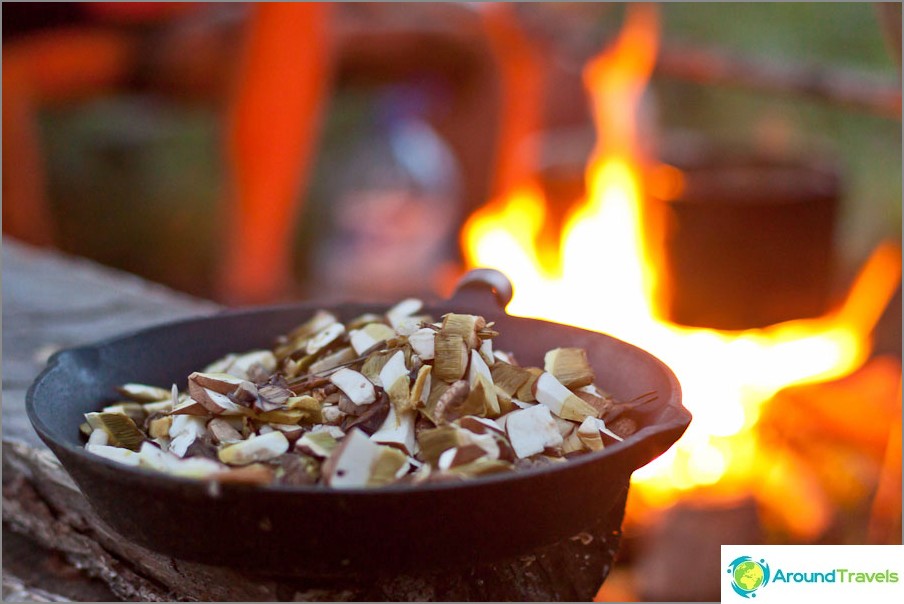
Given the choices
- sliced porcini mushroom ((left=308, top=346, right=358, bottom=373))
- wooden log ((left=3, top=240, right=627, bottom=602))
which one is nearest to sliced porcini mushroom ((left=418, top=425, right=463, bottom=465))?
wooden log ((left=3, top=240, right=627, bottom=602))

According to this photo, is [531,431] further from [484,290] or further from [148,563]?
[148,563]

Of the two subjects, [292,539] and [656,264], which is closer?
[292,539]

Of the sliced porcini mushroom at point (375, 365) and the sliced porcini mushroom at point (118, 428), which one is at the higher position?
the sliced porcini mushroom at point (375, 365)

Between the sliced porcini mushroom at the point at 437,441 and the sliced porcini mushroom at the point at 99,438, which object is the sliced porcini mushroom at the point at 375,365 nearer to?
the sliced porcini mushroom at the point at 437,441

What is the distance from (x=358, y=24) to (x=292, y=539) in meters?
3.24

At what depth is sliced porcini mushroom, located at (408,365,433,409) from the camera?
0.86 meters

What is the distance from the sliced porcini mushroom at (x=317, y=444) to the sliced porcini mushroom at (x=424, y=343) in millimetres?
142

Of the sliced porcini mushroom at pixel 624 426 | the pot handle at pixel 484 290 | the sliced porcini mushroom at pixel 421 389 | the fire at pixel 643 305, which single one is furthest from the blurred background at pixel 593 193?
the sliced porcini mushroom at pixel 421 389

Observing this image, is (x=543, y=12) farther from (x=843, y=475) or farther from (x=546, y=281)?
(x=843, y=475)

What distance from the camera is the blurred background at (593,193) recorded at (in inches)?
84.0

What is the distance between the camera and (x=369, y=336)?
1.01 metres

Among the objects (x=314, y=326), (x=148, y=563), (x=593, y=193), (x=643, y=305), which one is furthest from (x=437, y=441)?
(x=593, y=193)

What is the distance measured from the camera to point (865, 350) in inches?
93.8

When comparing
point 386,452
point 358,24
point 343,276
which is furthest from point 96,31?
point 386,452
